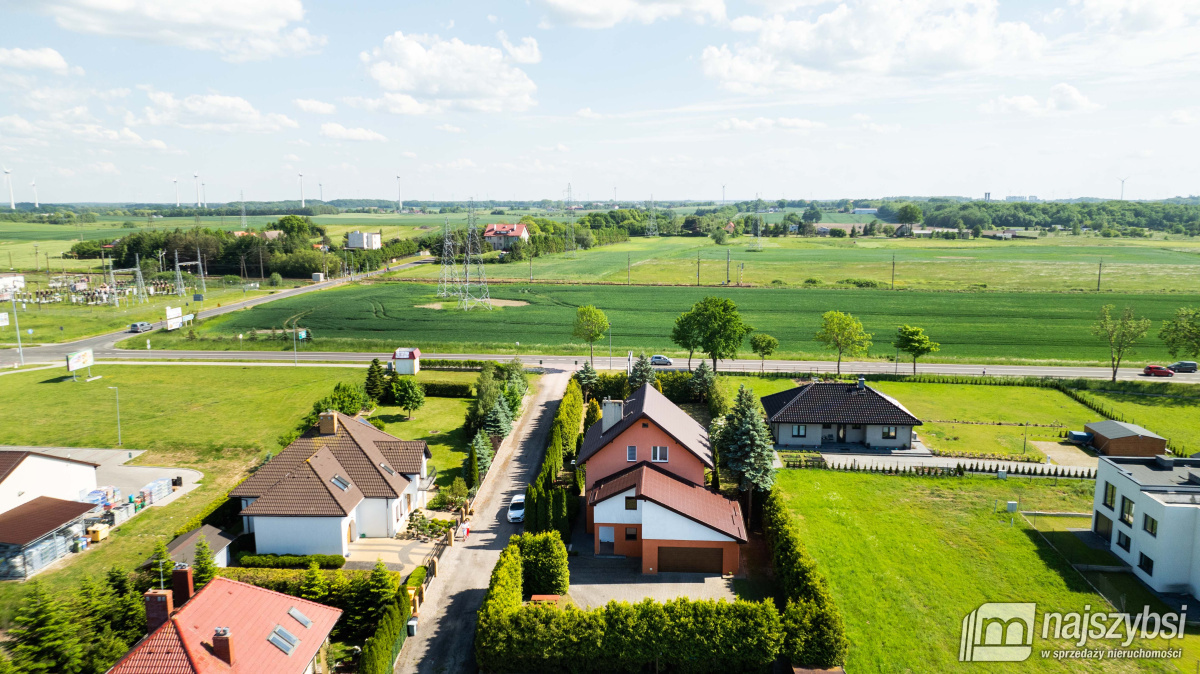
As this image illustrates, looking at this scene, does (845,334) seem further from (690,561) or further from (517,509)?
(517,509)

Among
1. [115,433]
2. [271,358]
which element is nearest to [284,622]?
[115,433]

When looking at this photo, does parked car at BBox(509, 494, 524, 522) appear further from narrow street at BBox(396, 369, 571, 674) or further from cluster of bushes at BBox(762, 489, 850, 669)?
cluster of bushes at BBox(762, 489, 850, 669)

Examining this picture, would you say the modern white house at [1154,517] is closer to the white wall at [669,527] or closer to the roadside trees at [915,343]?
→ the white wall at [669,527]

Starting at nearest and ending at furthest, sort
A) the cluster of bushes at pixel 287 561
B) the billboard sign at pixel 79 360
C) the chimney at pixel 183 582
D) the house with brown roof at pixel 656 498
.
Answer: the chimney at pixel 183 582 < the cluster of bushes at pixel 287 561 < the house with brown roof at pixel 656 498 < the billboard sign at pixel 79 360

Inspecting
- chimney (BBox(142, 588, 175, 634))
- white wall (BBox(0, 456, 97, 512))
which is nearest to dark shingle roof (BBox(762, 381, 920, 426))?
chimney (BBox(142, 588, 175, 634))

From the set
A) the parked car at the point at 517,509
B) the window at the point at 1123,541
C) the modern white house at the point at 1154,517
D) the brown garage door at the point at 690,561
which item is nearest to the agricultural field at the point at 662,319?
the modern white house at the point at 1154,517

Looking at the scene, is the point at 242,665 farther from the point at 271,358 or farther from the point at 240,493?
the point at 271,358

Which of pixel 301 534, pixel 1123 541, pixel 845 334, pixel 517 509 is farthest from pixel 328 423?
pixel 845 334

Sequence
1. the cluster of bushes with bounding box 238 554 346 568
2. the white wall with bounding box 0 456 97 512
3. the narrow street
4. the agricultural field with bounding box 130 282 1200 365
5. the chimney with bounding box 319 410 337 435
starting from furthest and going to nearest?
the agricultural field with bounding box 130 282 1200 365, the chimney with bounding box 319 410 337 435, the white wall with bounding box 0 456 97 512, the cluster of bushes with bounding box 238 554 346 568, the narrow street
